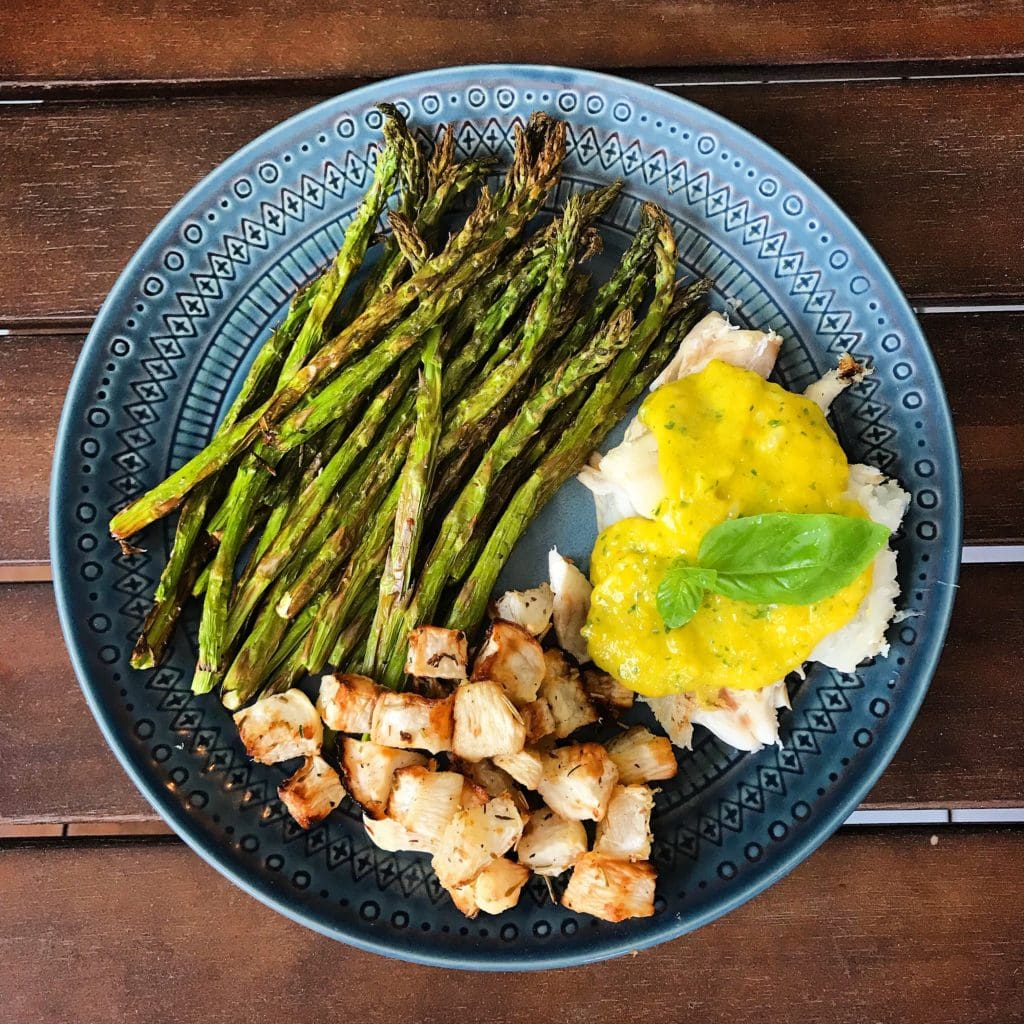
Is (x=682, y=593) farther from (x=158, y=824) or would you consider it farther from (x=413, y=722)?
(x=158, y=824)

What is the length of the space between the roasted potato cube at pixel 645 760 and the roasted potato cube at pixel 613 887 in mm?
207

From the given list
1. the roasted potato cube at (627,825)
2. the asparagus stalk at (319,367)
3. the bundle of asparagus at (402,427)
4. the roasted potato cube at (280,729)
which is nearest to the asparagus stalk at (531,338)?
the bundle of asparagus at (402,427)

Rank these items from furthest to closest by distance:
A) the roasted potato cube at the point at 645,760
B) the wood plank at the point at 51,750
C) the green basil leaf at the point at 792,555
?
the wood plank at the point at 51,750 < the roasted potato cube at the point at 645,760 < the green basil leaf at the point at 792,555

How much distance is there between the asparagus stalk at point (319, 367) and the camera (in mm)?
2182

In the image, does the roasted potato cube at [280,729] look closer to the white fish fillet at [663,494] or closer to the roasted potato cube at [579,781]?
the roasted potato cube at [579,781]

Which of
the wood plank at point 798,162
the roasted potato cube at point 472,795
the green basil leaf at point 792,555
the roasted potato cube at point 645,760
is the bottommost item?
the roasted potato cube at point 472,795

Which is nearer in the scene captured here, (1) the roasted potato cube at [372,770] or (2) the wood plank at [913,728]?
(1) the roasted potato cube at [372,770]

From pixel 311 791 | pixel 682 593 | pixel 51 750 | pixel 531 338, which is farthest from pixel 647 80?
pixel 51 750

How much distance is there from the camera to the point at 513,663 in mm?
2084

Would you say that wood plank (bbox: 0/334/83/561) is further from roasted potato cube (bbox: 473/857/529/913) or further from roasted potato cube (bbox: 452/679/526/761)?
roasted potato cube (bbox: 473/857/529/913)

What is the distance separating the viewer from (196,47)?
2.56m

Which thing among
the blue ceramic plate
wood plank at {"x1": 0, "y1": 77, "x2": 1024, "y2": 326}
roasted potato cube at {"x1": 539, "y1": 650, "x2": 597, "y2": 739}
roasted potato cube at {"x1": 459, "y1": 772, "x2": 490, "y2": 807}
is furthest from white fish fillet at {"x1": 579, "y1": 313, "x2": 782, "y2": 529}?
roasted potato cube at {"x1": 459, "y1": 772, "x2": 490, "y2": 807}

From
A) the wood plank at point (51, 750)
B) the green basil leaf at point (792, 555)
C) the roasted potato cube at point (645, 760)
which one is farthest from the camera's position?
the wood plank at point (51, 750)

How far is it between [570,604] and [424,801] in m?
0.61
